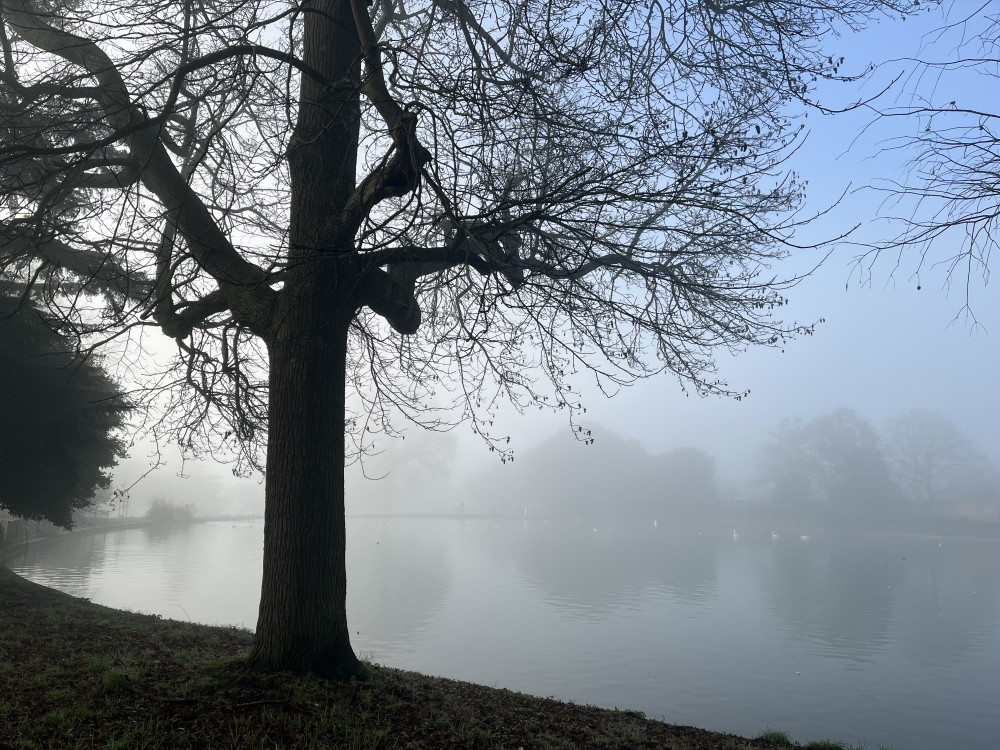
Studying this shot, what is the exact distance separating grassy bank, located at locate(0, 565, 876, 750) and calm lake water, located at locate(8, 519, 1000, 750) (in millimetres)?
3724

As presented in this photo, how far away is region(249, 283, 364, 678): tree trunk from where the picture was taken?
545 cm

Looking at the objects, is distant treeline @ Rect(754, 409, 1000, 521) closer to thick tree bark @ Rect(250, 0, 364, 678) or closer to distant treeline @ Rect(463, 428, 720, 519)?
distant treeline @ Rect(463, 428, 720, 519)

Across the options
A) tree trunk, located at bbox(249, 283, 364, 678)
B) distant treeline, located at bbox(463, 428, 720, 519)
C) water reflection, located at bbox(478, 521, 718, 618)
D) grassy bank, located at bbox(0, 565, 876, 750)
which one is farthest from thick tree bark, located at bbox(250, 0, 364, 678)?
distant treeline, located at bbox(463, 428, 720, 519)

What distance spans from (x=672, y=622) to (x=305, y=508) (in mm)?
17165

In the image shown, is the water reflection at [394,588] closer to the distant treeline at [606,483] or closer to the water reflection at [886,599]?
the water reflection at [886,599]

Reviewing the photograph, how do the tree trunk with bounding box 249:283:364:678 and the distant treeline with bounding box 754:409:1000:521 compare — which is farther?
the distant treeline with bounding box 754:409:1000:521

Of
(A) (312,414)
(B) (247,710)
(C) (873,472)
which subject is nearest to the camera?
(B) (247,710)

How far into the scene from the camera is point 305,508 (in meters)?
5.60

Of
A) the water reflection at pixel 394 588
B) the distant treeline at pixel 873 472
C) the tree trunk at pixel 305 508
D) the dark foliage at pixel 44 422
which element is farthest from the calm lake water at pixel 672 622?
the distant treeline at pixel 873 472

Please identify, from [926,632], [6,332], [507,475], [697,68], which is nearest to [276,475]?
[697,68]

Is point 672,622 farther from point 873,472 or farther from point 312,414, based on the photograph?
point 873,472

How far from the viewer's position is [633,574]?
3103cm

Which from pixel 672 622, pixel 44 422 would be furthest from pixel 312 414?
pixel 672 622

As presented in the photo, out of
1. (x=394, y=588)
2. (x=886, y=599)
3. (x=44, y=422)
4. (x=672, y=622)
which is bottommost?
(x=672, y=622)
